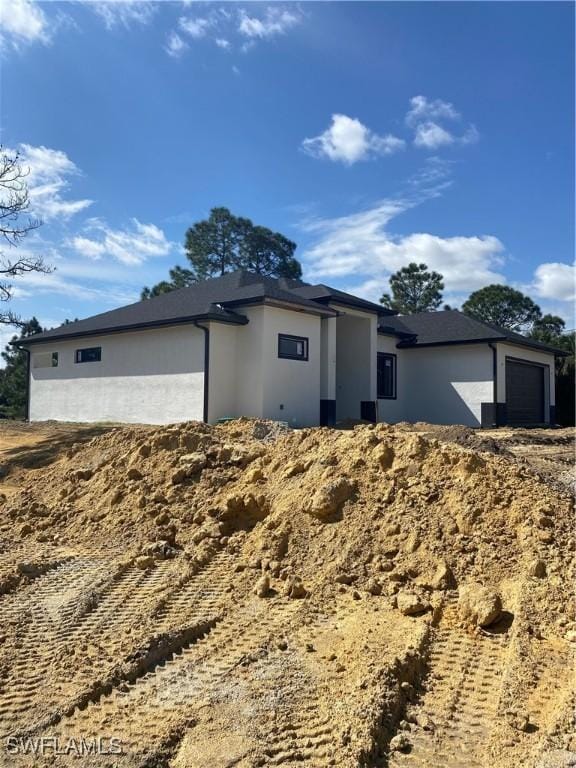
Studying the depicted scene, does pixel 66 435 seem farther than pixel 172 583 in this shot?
Yes

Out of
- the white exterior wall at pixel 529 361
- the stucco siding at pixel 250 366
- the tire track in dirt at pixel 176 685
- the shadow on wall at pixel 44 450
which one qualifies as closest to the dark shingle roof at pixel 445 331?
the white exterior wall at pixel 529 361

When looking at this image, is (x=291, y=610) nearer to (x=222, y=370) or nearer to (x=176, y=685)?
(x=176, y=685)

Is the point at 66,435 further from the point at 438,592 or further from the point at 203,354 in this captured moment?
the point at 438,592

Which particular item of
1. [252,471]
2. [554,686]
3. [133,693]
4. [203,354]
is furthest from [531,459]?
[203,354]

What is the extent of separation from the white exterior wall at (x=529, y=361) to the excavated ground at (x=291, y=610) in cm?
1154

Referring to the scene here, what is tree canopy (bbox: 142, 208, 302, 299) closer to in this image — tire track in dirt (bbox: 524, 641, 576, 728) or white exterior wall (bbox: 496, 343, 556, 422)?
white exterior wall (bbox: 496, 343, 556, 422)

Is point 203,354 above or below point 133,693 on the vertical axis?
above

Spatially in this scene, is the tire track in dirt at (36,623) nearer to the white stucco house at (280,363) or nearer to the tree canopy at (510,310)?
the white stucco house at (280,363)

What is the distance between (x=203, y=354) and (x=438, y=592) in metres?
11.6

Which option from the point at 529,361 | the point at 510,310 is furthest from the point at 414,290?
the point at 529,361

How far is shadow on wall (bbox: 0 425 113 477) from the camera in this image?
12.0 meters

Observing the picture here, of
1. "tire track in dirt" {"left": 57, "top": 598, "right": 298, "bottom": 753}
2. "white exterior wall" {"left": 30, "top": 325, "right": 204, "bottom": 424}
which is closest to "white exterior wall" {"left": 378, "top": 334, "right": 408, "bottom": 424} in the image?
"white exterior wall" {"left": 30, "top": 325, "right": 204, "bottom": 424}

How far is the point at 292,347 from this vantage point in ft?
55.3

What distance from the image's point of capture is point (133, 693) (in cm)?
404
